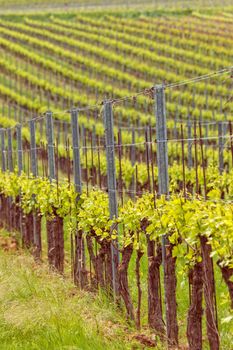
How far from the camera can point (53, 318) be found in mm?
8102

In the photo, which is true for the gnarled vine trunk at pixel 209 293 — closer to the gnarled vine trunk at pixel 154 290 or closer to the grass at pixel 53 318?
the grass at pixel 53 318

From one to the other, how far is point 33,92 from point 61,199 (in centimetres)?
3537

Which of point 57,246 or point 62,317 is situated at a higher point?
point 57,246

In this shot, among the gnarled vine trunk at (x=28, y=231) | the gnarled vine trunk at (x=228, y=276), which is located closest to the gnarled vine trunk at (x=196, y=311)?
the gnarled vine trunk at (x=228, y=276)

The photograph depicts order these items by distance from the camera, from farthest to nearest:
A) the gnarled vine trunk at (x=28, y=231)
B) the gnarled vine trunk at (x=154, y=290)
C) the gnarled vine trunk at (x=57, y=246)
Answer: the gnarled vine trunk at (x=28, y=231) → the gnarled vine trunk at (x=57, y=246) → the gnarled vine trunk at (x=154, y=290)

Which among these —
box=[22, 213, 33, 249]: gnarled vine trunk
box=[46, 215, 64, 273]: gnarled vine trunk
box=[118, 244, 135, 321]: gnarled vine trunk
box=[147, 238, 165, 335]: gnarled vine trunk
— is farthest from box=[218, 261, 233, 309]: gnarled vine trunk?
box=[22, 213, 33, 249]: gnarled vine trunk

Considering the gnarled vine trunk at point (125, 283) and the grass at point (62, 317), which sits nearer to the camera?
the grass at point (62, 317)

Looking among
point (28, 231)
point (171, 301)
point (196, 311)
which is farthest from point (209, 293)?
point (28, 231)

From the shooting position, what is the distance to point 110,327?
8.41 m

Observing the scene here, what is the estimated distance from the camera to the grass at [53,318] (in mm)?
7648

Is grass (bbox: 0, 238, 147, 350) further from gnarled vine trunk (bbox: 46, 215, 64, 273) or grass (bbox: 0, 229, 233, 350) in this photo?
gnarled vine trunk (bbox: 46, 215, 64, 273)

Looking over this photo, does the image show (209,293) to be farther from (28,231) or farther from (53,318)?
(28,231)

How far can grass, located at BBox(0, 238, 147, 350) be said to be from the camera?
7.65 metres

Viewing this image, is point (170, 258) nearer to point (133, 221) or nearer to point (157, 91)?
point (133, 221)
